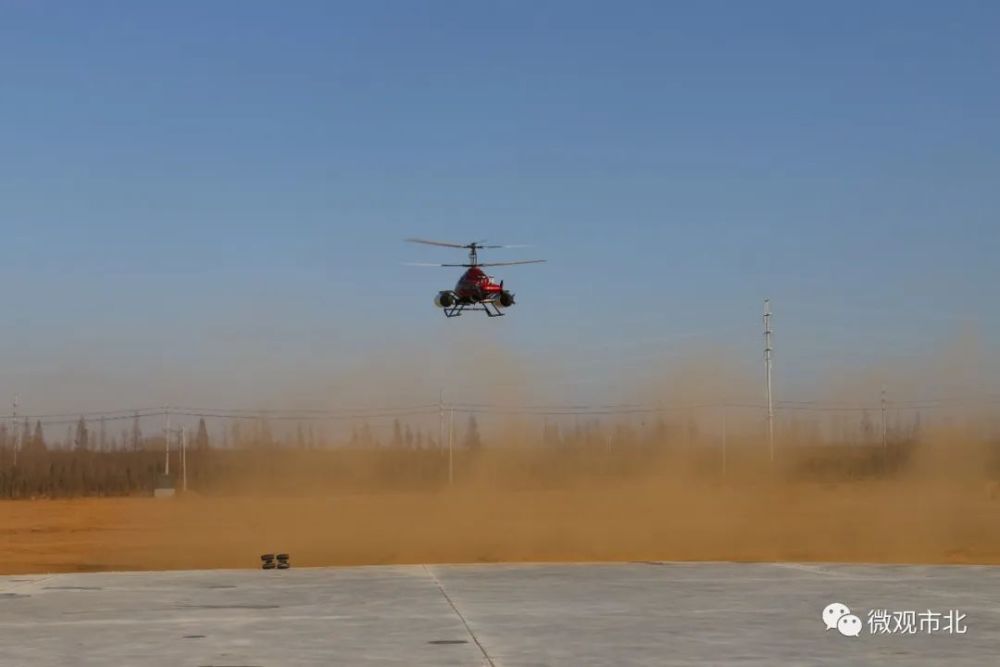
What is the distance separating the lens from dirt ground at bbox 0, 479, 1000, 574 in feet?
143

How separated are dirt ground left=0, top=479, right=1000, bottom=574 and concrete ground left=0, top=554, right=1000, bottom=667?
15.9 meters

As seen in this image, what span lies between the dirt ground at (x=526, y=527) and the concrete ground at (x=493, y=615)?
1586 centimetres

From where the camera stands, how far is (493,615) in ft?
59.4

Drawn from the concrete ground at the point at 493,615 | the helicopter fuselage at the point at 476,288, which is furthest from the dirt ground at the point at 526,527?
the concrete ground at the point at 493,615

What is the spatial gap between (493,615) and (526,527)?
144 feet

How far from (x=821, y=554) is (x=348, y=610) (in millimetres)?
26815

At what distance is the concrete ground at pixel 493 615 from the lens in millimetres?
14812

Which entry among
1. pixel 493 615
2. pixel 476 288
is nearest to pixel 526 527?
pixel 476 288

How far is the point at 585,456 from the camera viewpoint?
125 m

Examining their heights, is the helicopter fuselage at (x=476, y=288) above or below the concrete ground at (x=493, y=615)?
above

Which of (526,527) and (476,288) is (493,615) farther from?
(526,527)

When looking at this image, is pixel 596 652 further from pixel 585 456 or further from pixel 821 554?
pixel 585 456

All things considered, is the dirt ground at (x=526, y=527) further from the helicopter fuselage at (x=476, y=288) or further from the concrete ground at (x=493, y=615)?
the concrete ground at (x=493, y=615)

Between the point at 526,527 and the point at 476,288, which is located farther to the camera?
the point at 526,527
